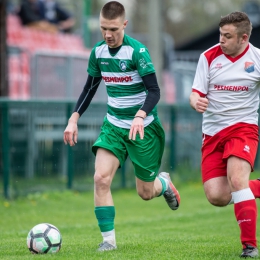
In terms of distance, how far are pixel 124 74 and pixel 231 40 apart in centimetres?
111

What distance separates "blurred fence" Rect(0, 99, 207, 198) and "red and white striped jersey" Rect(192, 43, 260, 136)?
20.1 feet

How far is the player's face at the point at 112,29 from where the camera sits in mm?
6727

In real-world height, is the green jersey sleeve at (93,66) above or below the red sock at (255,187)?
above

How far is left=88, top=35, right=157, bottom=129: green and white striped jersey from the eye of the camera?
6.90 m

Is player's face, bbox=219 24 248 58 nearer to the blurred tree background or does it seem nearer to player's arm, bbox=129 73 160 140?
player's arm, bbox=129 73 160 140

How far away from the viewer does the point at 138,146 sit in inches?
280

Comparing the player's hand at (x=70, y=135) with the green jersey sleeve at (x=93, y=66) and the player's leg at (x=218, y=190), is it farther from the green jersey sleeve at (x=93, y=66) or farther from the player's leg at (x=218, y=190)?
the player's leg at (x=218, y=190)

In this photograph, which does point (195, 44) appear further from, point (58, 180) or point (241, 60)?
point (241, 60)

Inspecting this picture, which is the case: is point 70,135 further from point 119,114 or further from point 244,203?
point 244,203

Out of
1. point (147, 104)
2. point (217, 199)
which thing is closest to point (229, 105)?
point (147, 104)

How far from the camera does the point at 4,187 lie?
483 inches

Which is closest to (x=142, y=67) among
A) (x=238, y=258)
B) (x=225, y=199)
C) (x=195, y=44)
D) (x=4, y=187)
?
(x=225, y=199)

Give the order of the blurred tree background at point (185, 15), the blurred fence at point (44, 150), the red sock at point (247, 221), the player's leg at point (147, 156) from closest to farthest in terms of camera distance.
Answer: the red sock at point (247, 221) → the player's leg at point (147, 156) → the blurred fence at point (44, 150) → the blurred tree background at point (185, 15)

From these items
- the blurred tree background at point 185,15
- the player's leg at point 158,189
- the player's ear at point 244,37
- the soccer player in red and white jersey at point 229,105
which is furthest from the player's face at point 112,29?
the blurred tree background at point 185,15
